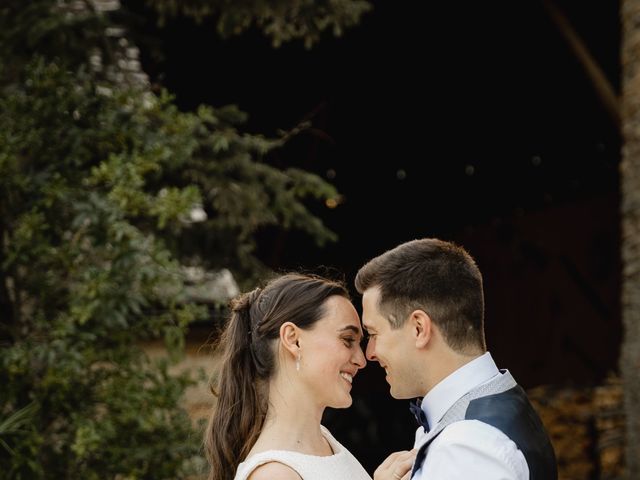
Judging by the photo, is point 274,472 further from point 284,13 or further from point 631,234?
point 631,234

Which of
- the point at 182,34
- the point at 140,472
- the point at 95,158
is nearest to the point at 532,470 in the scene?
the point at 140,472

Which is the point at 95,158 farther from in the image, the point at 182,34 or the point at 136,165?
the point at 182,34

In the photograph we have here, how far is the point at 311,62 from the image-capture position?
989 centimetres

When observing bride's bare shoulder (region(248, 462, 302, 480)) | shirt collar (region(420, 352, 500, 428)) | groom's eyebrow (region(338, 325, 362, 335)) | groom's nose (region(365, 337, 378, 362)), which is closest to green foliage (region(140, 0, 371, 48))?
groom's eyebrow (region(338, 325, 362, 335))

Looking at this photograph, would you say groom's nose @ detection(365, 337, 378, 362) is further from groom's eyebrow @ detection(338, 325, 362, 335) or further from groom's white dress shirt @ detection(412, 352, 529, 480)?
groom's white dress shirt @ detection(412, 352, 529, 480)

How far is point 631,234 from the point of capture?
19.2 ft

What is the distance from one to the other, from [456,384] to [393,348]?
18 cm

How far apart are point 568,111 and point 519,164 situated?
1.33 meters

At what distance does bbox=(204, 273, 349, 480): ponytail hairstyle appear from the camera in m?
2.65

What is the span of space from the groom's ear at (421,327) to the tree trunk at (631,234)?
3765 mm

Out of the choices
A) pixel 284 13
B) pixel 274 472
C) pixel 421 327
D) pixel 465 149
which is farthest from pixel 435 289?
pixel 465 149

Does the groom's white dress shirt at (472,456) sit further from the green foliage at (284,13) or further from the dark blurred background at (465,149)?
the dark blurred background at (465,149)

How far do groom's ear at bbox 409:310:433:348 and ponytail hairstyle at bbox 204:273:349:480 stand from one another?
453mm

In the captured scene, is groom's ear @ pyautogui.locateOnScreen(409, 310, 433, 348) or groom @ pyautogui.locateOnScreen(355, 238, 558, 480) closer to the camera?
groom @ pyautogui.locateOnScreen(355, 238, 558, 480)
